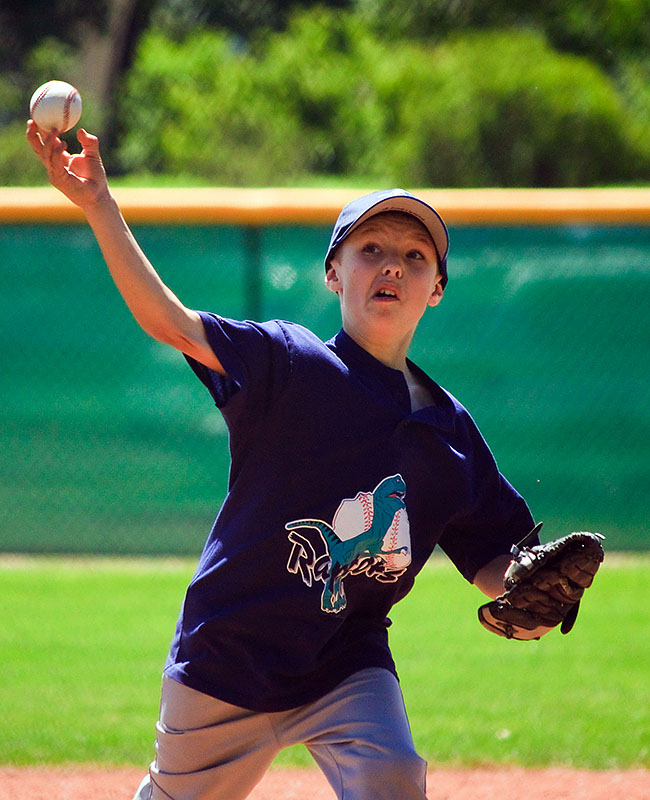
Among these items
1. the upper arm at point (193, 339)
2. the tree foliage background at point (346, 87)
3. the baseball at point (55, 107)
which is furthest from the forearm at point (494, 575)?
the tree foliage background at point (346, 87)

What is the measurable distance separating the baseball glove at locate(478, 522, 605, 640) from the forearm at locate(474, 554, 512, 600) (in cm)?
5

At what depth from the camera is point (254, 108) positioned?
2103 centimetres

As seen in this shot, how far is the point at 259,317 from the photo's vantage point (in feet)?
19.4

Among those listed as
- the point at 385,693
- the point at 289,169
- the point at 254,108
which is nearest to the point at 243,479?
the point at 385,693

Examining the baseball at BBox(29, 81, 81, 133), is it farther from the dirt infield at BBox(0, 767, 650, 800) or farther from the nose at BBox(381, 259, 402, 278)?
the dirt infield at BBox(0, 767, 650, 800)

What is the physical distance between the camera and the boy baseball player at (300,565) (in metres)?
2.14

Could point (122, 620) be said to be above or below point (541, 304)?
below

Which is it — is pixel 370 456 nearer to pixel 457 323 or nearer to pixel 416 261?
pixel 416 261

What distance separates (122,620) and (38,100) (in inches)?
119

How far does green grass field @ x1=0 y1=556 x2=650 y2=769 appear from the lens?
146 inches

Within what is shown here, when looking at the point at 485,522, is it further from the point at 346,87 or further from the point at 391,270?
the point at 346,87

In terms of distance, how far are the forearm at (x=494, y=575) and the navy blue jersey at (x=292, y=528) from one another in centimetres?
31

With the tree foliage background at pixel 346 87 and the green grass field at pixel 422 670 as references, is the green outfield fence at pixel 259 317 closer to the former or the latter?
the green grass field at pixel 422 670

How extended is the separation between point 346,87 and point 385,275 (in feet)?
65.7
